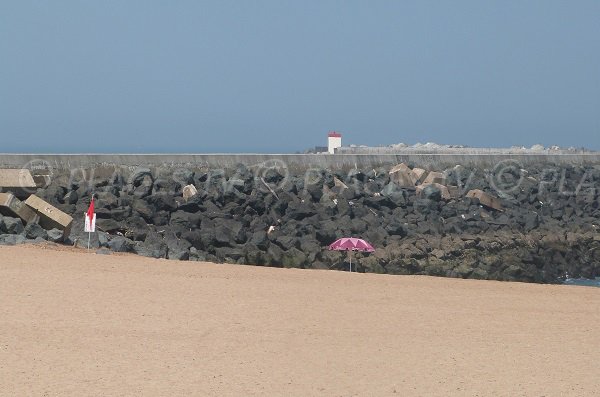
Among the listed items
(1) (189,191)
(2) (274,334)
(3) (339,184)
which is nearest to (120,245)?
(2) (274,334)

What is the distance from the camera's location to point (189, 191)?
69.5 feet

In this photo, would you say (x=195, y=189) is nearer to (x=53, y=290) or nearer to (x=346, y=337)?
(x=53, y=290)

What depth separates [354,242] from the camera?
16.8 meters

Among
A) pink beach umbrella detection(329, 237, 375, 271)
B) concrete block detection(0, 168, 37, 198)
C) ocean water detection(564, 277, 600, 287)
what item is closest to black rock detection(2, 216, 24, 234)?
concrete block detection(0, 168, 37, 198)

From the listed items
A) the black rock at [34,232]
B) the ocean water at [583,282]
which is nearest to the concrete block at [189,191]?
the black rock at [34,232]

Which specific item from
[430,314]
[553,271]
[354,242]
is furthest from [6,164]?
[430,314]

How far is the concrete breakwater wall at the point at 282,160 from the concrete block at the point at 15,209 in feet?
22.5

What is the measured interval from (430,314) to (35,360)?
4107mm

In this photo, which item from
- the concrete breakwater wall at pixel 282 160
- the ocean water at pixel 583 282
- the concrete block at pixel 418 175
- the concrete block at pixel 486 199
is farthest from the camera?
the concrete block at pixel 418 175

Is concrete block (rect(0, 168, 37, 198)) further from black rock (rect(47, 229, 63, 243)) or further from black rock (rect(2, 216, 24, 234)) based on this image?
black rock (rect(47, 229, 63, 243))

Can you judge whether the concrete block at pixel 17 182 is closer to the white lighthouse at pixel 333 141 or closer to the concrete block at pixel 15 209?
the concrete block at pixel 15 209

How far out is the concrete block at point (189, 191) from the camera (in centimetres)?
2088

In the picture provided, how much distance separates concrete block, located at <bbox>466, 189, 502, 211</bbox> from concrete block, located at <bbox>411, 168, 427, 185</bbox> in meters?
2.06

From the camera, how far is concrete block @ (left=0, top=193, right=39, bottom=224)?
49.9 feet
